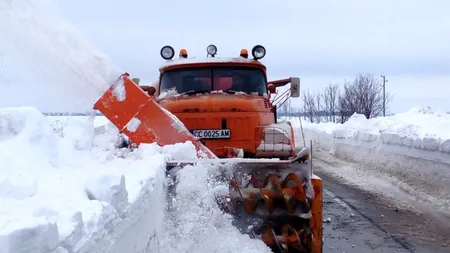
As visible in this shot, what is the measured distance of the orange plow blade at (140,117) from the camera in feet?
18.8

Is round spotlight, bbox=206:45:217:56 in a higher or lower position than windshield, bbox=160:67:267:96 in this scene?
higher

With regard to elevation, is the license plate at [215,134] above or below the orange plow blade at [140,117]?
below

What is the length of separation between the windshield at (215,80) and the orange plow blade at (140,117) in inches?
53.5

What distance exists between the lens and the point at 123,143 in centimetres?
662

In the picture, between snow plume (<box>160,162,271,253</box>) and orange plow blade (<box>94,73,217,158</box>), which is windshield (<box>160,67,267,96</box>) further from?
snow plume (<box>160,162,271,253</box>)

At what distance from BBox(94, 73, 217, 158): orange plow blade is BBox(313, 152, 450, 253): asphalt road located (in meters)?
2.35

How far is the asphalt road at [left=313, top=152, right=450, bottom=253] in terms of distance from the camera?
6.02 meters

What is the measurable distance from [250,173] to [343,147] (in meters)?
13.7

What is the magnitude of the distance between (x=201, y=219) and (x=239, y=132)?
1870mm

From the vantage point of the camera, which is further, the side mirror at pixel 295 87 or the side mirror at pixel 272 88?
the side mirror at pixel 272 88

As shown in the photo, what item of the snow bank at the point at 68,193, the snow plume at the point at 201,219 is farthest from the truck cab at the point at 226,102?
the snow bank at the point at 68,193

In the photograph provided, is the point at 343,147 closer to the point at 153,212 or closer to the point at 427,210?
the point at 427,210

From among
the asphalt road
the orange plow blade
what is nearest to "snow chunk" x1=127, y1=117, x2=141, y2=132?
the orange plow blade

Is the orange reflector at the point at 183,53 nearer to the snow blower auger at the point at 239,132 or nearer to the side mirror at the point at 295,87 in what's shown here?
the snow blower auger at the point at 239,132
